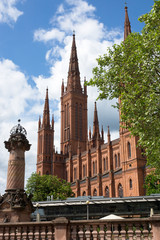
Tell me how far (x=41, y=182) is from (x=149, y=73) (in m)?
46.3

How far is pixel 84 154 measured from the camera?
85.7 m

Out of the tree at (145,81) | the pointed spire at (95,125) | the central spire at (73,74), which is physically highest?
the central spire at (73,74)

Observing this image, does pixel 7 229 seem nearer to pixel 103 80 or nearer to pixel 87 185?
pixel 103 80

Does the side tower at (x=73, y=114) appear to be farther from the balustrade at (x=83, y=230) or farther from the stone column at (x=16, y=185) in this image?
the balustrade at (x=83, y=230)

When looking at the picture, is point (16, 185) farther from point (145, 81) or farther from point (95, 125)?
point (95, 125)

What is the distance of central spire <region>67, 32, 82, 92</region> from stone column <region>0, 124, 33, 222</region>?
279 feet

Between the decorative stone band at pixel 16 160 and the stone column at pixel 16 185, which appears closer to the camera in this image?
the stone column at pixel 16 185

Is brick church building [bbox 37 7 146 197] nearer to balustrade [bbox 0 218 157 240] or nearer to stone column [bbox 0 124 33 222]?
stone column [bbox 0 124 33 222]

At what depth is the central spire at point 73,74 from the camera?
10619 cm

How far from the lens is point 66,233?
34.3 ft

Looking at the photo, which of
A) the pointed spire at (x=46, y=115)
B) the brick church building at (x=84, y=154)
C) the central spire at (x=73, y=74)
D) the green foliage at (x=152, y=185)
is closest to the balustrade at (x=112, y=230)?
the green foliage at (x=152, y=185)

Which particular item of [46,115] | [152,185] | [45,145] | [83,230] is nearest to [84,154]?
[45,145]

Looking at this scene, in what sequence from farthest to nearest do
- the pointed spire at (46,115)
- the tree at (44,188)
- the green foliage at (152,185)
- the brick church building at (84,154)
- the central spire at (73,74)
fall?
the central spire at (73,74), the pointed spire at (46,115), the brick church building at (84,154), the tree at (44,188), the green foliage at (152,185)

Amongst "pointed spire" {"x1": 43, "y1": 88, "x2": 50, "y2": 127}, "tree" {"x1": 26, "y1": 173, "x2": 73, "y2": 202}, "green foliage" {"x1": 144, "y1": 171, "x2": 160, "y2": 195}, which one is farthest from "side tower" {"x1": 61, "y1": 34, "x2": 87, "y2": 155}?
"green foliage" {"x1": 144, "y1": 171, "x2": 160, "y2": 195}
